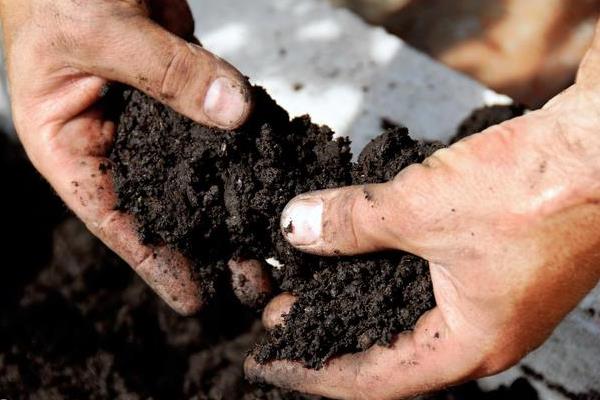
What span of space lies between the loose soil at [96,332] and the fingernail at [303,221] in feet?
1.46

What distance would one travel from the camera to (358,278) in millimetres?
1574

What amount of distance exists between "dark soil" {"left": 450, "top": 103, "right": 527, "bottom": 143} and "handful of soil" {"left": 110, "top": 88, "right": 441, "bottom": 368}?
2.55 ft

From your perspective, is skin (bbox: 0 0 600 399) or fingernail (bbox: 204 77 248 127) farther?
fingernail (bbox: 204 77 248 127)

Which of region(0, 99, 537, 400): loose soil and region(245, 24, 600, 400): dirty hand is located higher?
region(245, 24, 600, 400): dirty hand

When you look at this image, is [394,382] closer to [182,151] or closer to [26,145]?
[182,151]

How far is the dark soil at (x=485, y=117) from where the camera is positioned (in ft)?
7.59

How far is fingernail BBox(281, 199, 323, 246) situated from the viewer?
4.88 ft

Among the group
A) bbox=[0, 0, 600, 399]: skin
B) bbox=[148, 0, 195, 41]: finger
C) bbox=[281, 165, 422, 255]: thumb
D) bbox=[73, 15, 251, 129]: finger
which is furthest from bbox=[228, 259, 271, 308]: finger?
bbox=[148, 0, 195, 41]: finger

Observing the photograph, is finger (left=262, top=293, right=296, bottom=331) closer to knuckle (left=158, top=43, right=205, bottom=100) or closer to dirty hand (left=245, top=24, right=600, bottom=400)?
dirty hand (left=245, top=24, right=600, bottom=400)

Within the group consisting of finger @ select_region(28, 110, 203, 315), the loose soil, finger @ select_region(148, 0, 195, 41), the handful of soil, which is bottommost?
the loose soil

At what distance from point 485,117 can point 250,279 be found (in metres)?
1.07

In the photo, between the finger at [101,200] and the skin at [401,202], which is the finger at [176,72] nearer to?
the skin at [401,202]

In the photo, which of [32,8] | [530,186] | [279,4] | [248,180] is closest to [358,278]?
[248,180]

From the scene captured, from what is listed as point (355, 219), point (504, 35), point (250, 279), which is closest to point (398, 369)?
point (355, 219)
